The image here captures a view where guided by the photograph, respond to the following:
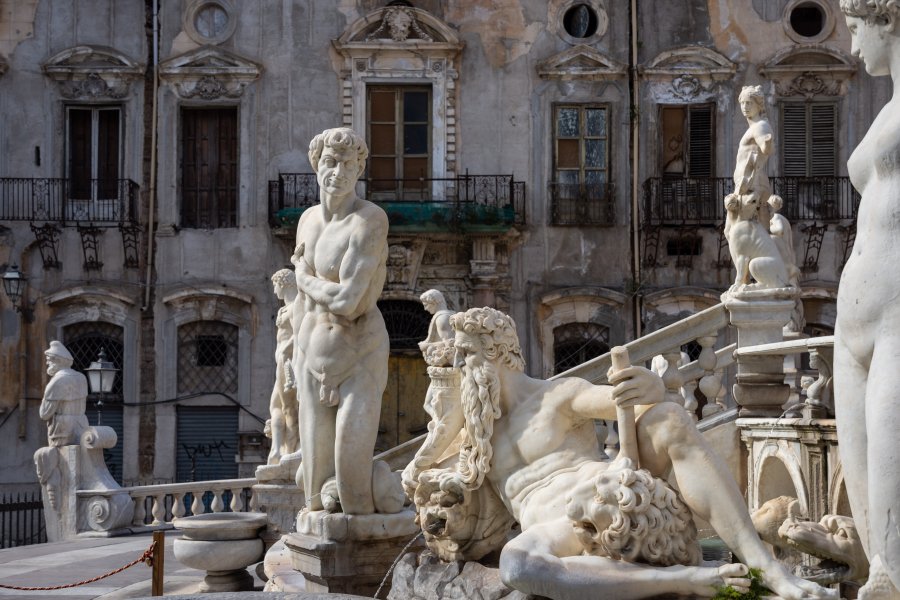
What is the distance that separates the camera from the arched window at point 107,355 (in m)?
20.3

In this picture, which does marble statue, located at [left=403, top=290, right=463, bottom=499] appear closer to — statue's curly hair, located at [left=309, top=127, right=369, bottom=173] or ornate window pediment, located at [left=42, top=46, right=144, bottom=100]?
statue's curly hair, located at [left=309, top=127, right=369, bottom=173]

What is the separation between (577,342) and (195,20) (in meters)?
8.13

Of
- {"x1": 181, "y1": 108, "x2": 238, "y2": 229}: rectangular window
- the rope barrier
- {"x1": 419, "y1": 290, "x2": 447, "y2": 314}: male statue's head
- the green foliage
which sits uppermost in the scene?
{"x1": 181, "y1": 108, "x2": 238, "y2": 229}: rectangular window

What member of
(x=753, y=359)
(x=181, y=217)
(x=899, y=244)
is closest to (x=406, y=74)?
(x=181, y=217)

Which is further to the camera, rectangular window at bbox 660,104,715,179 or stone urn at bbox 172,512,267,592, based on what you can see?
rectangular window at bbox 660,104,715,179

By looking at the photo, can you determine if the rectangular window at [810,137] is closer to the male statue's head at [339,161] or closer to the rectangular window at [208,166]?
the rectangular window at [208,166]

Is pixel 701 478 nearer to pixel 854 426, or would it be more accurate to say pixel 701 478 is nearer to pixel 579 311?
pixel 854 426

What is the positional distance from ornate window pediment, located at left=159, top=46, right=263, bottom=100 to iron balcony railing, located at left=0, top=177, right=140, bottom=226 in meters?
1.82

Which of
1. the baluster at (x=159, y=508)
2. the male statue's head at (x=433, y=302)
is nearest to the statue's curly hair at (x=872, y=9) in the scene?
the male statue's head at (x=433, y=302)

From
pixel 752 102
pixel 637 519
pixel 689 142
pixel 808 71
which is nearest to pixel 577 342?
pixel 689 142

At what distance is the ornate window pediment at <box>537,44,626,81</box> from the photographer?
66.9 ft

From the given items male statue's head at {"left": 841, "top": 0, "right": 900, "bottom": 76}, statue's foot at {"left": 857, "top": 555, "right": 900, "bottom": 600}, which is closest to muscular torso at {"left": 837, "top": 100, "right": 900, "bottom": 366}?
male statue's head at {"left": 841, "top": 0, "right": 900, "bottom": 76}

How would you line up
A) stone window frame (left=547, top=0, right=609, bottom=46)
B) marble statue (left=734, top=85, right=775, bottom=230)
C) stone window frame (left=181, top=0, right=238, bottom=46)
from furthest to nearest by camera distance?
stone window frame (left=181, top=0, right=238, bottom=46) → stone window frame (left=547, top=0, right=609, bottom=46) → marble statue (left=734, top=85, right=775, bottom=230)

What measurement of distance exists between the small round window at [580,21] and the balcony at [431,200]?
2.66 meters
